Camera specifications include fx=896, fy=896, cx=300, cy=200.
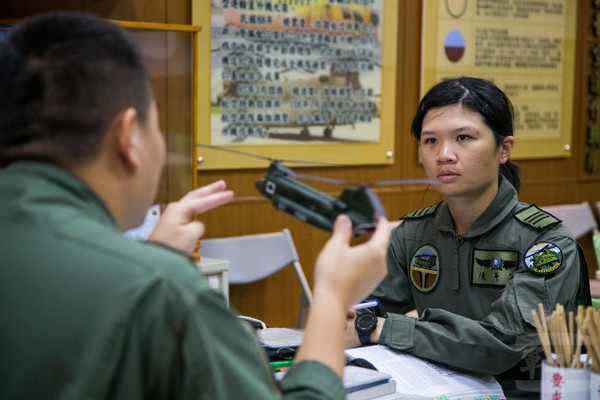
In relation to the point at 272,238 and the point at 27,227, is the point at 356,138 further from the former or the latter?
the point at 27,227

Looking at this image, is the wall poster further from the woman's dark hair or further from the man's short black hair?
the man's short black hair

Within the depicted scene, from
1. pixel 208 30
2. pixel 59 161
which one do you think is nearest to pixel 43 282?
pixel 59 161

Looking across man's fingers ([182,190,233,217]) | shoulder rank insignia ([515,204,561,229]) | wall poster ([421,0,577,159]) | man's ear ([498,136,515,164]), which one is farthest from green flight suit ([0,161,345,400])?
wall poster ([421,0,577,159])

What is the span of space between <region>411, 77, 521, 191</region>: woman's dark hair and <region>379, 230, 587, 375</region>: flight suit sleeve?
38 centimetres

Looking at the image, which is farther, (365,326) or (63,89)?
(365,326)

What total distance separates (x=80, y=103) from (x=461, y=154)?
1.50m

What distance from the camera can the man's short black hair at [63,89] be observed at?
1.00 meters

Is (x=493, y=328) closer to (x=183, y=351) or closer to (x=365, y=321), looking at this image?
(x=365, y=321)

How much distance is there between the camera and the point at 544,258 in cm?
216

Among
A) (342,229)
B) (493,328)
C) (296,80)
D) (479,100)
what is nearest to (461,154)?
(479,100)

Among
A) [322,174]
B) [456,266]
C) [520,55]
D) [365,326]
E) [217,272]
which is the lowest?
[217,272]

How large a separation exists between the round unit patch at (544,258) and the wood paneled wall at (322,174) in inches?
59.5

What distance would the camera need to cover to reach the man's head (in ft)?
3.30

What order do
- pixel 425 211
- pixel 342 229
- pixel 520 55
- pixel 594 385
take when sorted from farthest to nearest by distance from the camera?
pixel 520 55, pixel 425 211, pixel 594 385, pixel 342 229
